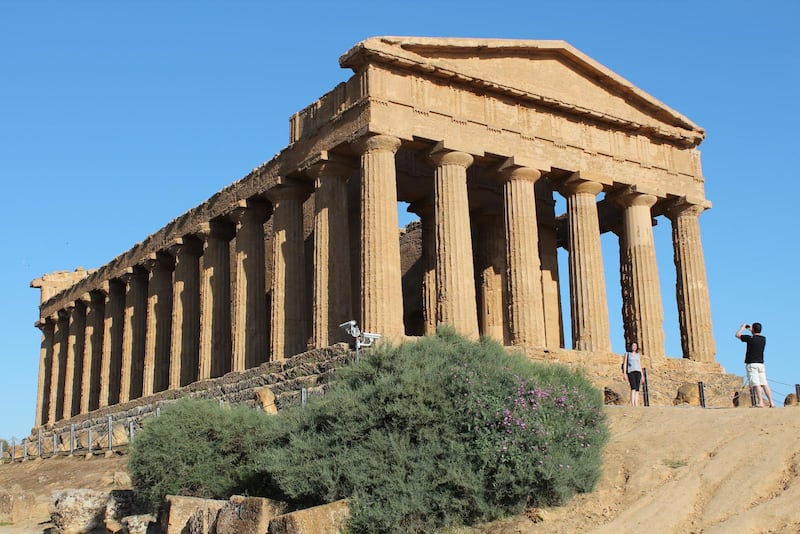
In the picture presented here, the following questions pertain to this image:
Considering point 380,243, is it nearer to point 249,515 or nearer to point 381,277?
point 381,277

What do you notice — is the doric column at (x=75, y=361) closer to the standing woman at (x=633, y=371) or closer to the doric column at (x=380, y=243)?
the doric column at (x=380, y=243)

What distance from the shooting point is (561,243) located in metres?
34.5

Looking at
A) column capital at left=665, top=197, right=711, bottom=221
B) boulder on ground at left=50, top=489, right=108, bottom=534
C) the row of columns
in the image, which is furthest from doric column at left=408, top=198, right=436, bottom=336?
boulder on ground at left=50, top=489, right=108, bottom=534

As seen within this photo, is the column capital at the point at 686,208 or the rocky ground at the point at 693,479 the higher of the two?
the column capital at the point at 686,208

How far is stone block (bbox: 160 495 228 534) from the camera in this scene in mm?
14242

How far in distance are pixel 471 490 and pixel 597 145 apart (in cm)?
1803

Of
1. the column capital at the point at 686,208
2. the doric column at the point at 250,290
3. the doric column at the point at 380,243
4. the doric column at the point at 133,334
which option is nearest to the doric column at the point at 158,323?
the doric column at the point at 133,334

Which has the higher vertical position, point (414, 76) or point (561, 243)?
point (414, 76)

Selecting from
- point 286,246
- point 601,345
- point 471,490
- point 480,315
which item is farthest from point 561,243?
point 471,490

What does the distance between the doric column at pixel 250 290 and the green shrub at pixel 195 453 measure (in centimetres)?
1093

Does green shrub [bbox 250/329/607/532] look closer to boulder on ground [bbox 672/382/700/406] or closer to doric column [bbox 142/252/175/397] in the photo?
boulder on ground [bbox 672/382/700/406]

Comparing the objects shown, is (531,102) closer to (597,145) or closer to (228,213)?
(597,145)

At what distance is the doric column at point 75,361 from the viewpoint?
43531 mm

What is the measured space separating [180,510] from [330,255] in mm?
11342
